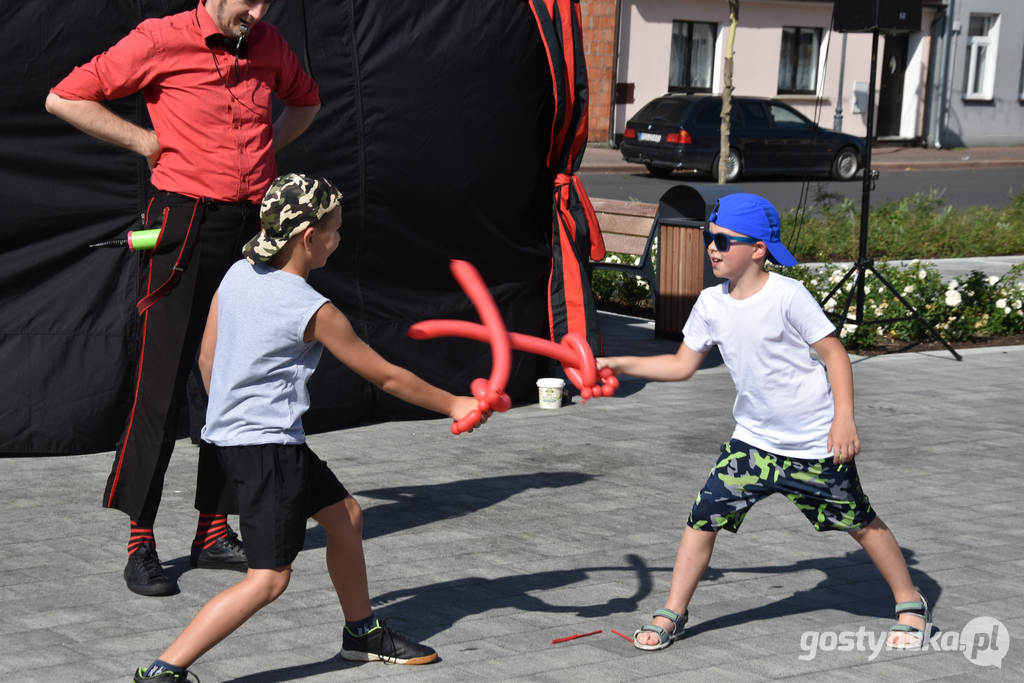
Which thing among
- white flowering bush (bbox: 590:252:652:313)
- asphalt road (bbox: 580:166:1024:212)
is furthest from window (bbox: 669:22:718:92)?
white flowering bush (bbox: 590:252:652:313)

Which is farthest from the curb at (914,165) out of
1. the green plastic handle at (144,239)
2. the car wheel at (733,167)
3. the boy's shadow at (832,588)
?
the green plastic handle at (144,239)

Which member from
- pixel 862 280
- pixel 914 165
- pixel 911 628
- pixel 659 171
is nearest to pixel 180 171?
pixel 911 628

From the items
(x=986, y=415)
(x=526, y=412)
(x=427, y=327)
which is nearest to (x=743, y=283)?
(x=427, y=327)

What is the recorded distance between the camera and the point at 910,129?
1511 inches

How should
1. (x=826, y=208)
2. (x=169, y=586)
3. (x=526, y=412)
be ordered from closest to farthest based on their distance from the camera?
(x=169, y=586) < (x=526, y=412) < (x=826, y=208)

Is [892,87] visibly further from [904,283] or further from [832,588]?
[832,588]

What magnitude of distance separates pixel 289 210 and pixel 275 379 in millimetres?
514

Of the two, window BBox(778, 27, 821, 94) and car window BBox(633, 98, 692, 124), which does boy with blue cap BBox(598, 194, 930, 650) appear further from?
window BBox(778, 27, 821, 94)

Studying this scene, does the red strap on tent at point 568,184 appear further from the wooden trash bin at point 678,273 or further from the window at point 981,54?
the window at point 981,54

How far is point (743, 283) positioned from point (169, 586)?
93.7 inches

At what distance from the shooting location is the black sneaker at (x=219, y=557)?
18.3 feet

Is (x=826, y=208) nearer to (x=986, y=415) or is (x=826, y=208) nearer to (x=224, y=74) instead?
(x=986, y=415)

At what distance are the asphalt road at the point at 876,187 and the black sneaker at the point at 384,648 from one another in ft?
58.3

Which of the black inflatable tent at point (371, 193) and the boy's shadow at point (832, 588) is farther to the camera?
the black inflatable tent at point (371, 193)
